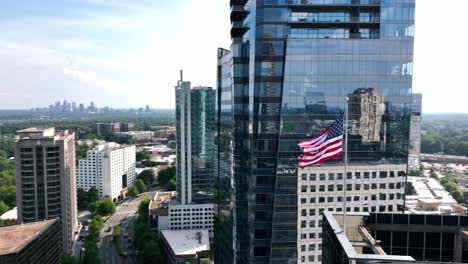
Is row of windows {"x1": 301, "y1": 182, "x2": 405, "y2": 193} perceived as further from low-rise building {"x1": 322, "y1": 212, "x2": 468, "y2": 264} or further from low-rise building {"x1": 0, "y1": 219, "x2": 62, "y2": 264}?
low-rise building {"x1": 0, "y1": 219, "x2": 62, "y2": 264}

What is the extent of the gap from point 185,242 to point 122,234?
3623 centimetres

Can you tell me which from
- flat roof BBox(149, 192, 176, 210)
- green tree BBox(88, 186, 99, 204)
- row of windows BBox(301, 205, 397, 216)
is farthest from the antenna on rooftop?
green tree BBox(88, 186, 99, 204)

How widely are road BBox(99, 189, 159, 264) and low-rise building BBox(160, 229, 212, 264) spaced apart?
11315 millimetres

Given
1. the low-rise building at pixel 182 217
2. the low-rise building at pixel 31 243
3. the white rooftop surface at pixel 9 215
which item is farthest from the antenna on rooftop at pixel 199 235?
the white rooftop surface at pixel 9 215

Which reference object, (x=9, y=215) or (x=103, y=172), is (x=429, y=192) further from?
(x=9, y=215)

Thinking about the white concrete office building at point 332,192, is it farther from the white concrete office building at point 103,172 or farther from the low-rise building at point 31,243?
the white concrete office building at point 103,172

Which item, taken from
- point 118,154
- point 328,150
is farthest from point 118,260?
point 328,150

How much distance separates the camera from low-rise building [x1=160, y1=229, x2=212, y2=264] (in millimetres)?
101812

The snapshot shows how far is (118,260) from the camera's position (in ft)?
381

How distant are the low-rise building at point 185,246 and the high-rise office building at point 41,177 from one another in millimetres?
27189

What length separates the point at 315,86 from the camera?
54000mm

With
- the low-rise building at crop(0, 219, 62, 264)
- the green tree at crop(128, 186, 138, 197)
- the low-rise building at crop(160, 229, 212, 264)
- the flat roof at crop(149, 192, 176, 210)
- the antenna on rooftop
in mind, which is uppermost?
the low-rise building at crop(0, 219, 62, 264)

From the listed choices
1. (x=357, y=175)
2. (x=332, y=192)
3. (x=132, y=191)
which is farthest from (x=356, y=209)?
(x=132, y=191)

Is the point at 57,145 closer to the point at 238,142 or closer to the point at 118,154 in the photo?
the point at 238,142
